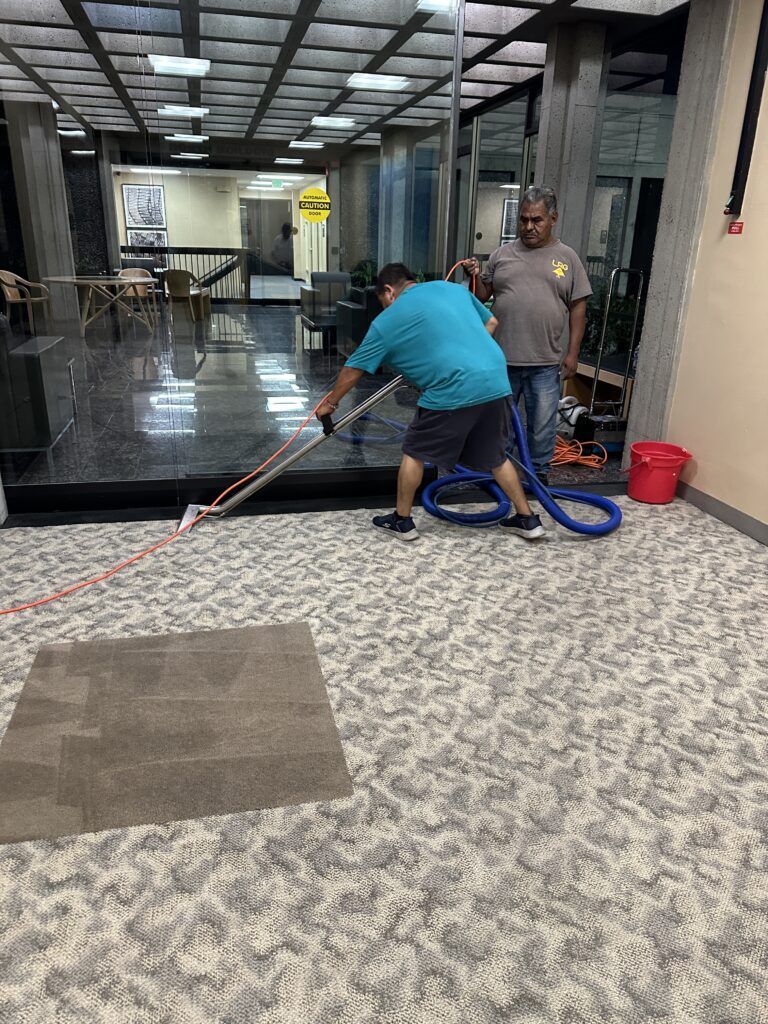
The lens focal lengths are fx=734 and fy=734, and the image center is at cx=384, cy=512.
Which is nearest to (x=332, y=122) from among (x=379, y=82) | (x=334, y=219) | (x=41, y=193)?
(x=379, y=82)

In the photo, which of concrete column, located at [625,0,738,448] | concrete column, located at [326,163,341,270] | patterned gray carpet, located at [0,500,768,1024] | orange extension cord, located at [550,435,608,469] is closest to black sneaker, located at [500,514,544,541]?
patterned gray carpet, located at [0,500,768,1024]

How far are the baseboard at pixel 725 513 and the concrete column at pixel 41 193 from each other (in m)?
3.20

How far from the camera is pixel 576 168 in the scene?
512cm

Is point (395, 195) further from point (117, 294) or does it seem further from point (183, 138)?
point (117, 294)

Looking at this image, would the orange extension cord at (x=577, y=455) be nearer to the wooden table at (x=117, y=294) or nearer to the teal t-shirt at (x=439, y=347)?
the teal t-shirt at (x=439, y=347)

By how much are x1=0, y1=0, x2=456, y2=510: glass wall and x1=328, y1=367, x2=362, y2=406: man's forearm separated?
0.64 m

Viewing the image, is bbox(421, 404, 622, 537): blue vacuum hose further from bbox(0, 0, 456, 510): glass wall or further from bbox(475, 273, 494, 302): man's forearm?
bbox(475, 273, 494, 302): man's forearm

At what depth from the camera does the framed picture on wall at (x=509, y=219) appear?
21.9 feet

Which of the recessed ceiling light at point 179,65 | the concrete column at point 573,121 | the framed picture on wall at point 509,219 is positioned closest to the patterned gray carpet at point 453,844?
the recessed ceiling light at point 179,65

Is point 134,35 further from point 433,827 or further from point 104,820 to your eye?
point 433,827

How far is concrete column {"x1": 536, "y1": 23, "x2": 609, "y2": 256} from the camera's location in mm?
4961

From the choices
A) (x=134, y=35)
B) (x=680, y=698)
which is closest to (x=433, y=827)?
(x=680, y=698)

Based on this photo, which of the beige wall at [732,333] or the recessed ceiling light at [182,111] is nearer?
the recessed ceiling light at [182,111]

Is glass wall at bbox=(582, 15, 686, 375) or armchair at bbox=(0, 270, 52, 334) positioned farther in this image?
glass wall at bbox=(582, 15, 686, 375)
